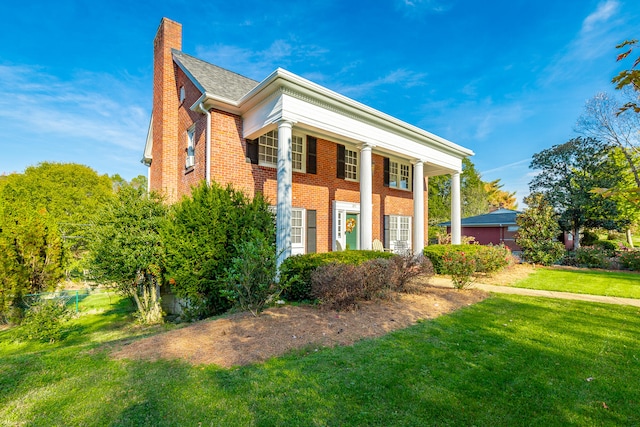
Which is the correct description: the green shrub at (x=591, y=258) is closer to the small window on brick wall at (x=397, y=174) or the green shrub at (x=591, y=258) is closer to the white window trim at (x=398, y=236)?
the white window trim at (x=398, y=236)

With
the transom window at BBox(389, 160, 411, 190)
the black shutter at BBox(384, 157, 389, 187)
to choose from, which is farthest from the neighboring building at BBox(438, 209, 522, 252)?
the black shutter at BBox(384, 157, 389, 187)

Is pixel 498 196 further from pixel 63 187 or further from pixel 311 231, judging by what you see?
pixel 63 187

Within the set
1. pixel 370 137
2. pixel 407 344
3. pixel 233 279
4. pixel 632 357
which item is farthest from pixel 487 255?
pixel 233 279

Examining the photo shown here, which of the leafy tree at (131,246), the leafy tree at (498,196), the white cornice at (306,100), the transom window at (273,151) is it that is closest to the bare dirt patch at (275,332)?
the leafy tree at (131,246)

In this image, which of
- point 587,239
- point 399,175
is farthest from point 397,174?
point 587,239

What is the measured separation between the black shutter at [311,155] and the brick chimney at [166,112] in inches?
199

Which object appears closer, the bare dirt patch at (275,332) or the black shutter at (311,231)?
the bare dirt patch at (275,332)

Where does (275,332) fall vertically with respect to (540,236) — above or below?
below

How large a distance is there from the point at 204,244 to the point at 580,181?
2347cm

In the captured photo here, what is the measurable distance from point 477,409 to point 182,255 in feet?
21.4

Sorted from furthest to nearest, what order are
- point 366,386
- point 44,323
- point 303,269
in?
point 303,269 → point 44,323 → point 366,386

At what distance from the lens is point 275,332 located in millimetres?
4852

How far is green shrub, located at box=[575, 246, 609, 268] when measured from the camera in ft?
46.7

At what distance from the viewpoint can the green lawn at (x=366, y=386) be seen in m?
2.66
